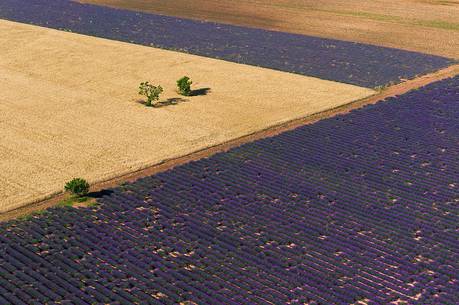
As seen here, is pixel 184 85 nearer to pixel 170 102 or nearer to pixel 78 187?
pixel 170 102

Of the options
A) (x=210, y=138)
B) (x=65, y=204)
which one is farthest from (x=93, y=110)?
(x=65, y=204)

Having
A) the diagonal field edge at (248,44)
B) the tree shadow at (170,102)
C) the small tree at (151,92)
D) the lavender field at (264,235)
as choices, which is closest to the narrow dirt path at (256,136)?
the lavender field at (264,235)

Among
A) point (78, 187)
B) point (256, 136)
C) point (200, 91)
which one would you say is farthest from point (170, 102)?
point (78, 187)

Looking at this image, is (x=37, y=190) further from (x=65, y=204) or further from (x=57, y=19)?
(x=57, y=19)

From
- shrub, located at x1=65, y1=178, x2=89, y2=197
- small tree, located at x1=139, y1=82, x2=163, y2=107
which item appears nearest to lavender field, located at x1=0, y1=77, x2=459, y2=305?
shrub, located at x1=65, y1=178, x2=89, y2=197

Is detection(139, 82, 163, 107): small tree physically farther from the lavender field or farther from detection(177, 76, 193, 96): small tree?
the lavender field

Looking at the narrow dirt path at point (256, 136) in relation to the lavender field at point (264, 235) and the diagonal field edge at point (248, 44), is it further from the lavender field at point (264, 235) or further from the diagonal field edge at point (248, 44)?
the diagonal field edge at point (248, 44)
